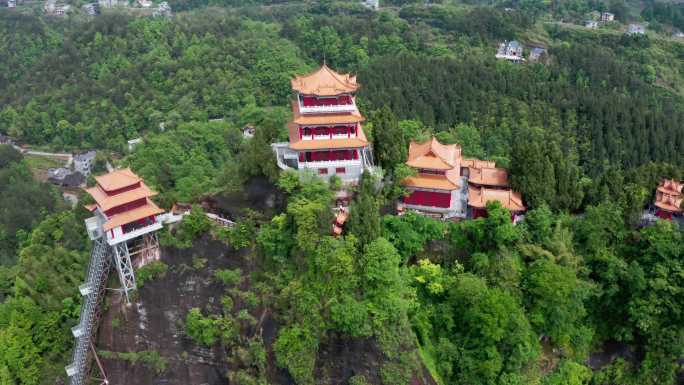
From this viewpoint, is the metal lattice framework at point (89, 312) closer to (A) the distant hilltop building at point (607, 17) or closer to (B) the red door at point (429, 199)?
(B) the red door at point (429, 199)

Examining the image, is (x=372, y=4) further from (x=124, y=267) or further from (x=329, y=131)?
(x=124, y=267)

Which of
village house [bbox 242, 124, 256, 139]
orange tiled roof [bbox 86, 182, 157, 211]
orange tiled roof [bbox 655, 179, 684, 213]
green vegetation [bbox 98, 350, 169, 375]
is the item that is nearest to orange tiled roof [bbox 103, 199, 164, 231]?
orange tiled roof [bbox 86, 182, 157, 211]

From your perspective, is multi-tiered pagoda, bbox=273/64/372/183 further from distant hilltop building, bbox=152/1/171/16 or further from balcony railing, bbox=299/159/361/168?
distant hilltop building, bbox=152/1/171/16

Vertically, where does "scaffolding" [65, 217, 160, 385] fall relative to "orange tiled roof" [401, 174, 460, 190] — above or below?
below

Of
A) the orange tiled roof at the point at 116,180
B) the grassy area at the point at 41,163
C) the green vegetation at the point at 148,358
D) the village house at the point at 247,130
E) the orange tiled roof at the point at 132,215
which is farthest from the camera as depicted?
the grassy area at the point at 41,163

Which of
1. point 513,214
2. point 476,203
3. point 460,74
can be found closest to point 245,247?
point 476,203

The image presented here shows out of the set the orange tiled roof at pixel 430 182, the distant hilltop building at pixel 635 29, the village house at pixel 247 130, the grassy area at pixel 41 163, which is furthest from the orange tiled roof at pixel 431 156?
the distant hilltop building at pixel 635 29
